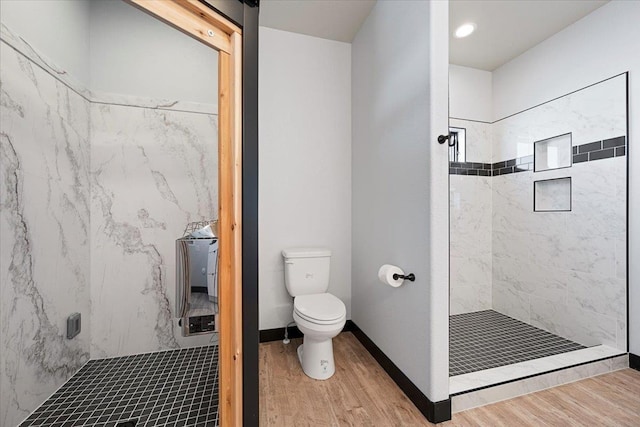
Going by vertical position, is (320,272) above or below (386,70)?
below

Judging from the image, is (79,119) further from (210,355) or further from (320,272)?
(320,272)

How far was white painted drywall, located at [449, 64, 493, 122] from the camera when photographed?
2.76 metres

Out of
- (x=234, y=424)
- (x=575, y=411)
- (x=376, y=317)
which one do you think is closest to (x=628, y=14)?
(x=575, y=411)

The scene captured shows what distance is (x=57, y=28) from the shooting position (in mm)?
1412

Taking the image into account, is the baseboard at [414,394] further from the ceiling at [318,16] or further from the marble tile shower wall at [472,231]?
the ceiling at [318,16]

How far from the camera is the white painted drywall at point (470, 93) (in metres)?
2.76

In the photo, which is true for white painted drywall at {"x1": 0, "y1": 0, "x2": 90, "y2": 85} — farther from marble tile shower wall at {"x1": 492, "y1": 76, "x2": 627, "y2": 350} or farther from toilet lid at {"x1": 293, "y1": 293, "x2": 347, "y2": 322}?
marble tile shower wall at {"x1": 492, "y1": 76, "x2": 627, "y2": 350}

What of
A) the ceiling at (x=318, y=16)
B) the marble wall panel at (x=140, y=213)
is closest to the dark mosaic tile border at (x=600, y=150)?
the ceiling at (x=318, y=16)

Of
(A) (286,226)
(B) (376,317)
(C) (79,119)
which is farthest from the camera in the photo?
(A) (286,226)

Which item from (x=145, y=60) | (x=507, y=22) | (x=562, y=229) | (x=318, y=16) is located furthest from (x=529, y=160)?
(x=145, y=60)

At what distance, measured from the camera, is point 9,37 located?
1.18 metres

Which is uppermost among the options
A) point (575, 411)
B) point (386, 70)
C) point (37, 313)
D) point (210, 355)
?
point (386, 70)

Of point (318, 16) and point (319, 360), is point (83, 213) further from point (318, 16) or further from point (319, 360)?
point (318, 16)

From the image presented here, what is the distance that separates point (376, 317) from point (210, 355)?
1.14m
